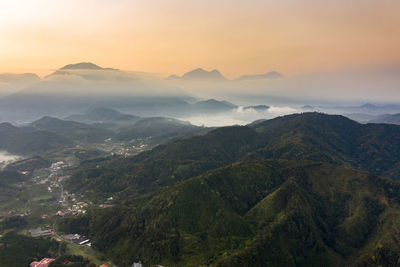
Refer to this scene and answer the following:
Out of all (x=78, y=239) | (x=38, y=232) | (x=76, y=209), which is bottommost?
(x=38, y=232)

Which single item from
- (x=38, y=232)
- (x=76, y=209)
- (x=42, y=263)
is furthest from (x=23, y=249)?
(x=76, y=209)

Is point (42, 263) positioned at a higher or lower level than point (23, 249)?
higher

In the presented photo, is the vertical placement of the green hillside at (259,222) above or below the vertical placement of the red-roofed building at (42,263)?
above

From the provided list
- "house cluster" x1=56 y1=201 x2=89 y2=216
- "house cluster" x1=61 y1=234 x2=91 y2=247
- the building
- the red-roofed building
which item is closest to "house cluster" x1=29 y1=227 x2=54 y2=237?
the building

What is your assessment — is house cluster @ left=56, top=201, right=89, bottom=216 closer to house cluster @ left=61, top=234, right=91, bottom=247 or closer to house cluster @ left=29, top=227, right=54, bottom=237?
house cluster @ left=29, top=227, right=54, bottom=237

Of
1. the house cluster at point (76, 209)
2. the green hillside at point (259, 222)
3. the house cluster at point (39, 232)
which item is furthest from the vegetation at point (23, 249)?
the house cluster at point (76, 209)

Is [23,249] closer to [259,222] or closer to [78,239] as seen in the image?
[78,239]

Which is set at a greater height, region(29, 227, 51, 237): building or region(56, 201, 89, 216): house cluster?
region(56, 201, 89, 216): house cluster

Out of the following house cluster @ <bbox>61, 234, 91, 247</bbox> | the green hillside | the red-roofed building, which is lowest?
house cluster @ <bbox>61, 234, 91, 247</bbox>

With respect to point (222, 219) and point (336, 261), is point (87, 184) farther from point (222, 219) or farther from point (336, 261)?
point (336, 261)

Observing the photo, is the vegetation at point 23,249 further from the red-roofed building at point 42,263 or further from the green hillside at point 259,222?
the green hillside at point 259,222

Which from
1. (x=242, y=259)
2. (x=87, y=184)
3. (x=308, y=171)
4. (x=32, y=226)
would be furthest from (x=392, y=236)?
(x=87, y=184)
